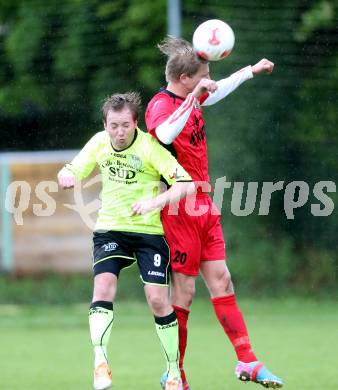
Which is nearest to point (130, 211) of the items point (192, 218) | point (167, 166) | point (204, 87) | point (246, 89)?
point (167, 166)

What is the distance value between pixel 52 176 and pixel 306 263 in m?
3.55

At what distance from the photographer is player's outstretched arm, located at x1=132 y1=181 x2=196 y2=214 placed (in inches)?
230

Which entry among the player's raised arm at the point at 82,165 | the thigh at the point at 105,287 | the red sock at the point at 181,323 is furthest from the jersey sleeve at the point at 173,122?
the red sock at the point at 181,323

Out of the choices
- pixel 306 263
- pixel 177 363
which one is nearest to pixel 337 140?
pixel 306 263

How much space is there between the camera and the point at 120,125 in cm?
601

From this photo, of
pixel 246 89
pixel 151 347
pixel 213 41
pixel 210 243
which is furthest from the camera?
pixel 246 89

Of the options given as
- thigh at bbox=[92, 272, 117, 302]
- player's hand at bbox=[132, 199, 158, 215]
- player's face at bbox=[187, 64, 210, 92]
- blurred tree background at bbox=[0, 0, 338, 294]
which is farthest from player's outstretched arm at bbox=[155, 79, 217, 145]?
blurred tree background at bbox=[0, 0, 338, 294]

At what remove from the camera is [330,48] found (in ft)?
40.4

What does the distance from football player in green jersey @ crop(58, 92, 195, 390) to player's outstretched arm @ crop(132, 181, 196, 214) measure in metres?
0.02

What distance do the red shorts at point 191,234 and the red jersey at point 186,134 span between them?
0.58ft

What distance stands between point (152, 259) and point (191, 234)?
0.35 metres

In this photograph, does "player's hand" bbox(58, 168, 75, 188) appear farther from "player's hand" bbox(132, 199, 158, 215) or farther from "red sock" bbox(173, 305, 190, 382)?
"red sock" bbox(173, 305, 190, 382)

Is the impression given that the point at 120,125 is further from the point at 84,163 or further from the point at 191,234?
the point at 191,234

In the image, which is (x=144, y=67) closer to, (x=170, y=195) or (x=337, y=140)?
(x=337, y=140)
